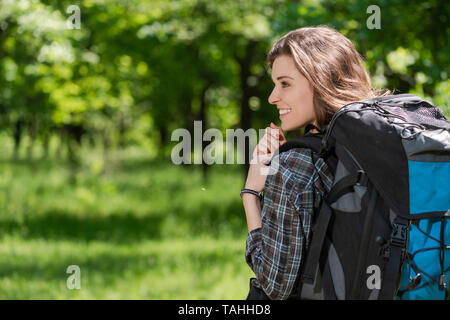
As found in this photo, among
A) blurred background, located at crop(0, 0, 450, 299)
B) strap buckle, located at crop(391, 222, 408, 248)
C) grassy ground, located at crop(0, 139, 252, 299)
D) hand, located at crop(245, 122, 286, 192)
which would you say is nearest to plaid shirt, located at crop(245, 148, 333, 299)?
hand, located at crop(245, 122, 286, 192)

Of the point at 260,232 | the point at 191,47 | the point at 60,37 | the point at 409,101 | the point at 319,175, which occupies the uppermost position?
the point at 191,47

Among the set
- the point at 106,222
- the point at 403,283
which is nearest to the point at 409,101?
the point at 403,283

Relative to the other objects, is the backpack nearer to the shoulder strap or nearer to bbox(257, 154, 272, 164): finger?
the shoulder strap

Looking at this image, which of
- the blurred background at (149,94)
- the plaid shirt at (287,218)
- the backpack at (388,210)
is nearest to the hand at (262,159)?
the plaid shirt at (287,218)

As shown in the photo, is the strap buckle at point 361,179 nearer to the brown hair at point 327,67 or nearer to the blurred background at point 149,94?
the brown hair at point 327,67

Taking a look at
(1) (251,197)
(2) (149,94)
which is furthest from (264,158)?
(2) (149,94)

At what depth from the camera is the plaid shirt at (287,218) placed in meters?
1.74

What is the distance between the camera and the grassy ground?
255 inches

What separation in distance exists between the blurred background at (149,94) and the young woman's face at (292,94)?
0.98 m

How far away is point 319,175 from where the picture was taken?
179cm

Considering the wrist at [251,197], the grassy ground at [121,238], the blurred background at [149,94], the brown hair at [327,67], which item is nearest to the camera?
the brown hair at [327,67]

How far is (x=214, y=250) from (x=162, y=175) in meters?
12.6

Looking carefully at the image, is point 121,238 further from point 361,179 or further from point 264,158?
point 361,179

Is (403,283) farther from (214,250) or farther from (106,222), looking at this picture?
(106,222)
